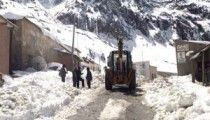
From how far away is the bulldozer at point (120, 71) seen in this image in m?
30.2

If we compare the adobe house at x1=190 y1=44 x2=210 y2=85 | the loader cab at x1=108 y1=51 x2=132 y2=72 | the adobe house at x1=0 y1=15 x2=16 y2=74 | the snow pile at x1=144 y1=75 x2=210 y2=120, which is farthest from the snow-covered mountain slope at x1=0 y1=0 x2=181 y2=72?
the snow pile at x1=144 y1=75 x2=210 y2=120

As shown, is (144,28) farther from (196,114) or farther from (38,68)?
(196,114)

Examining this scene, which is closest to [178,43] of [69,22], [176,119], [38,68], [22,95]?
[38,68]

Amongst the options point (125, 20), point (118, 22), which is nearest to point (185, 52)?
point (118, 22)

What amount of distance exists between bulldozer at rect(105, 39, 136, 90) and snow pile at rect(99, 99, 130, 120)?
5.88 m

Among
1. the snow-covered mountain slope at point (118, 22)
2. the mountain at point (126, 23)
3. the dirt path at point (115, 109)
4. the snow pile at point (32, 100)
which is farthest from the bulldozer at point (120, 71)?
the snow-covered mountain slope at point (118, 22)

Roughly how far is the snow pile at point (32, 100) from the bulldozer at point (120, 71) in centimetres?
356

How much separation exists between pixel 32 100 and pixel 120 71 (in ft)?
30.5

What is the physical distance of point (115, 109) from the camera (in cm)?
2164

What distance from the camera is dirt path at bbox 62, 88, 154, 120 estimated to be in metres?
20.3

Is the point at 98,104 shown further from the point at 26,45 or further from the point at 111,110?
the point at 26,45

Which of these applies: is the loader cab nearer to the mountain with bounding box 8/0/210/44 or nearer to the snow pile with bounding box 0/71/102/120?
the snow pile with bounding box 0/71/102/120

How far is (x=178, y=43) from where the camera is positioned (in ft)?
144

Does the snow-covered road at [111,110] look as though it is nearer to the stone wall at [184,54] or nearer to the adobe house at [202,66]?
the adobe house at [202,66]
